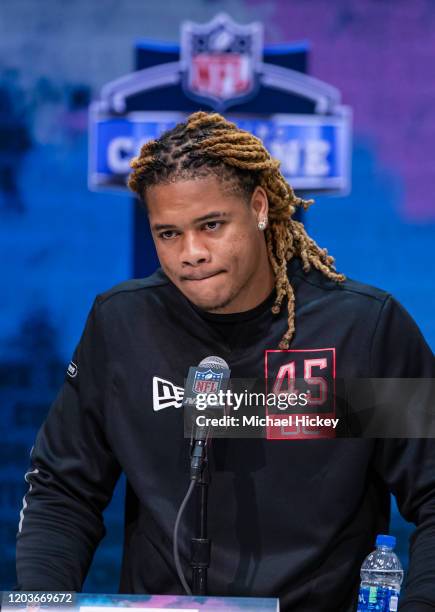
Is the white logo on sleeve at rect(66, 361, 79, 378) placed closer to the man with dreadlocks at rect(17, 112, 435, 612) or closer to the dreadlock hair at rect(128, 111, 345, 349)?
the man with dreadlocks at rect(17, 112, 435, 612)

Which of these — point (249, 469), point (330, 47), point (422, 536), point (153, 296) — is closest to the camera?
point (422, 536)

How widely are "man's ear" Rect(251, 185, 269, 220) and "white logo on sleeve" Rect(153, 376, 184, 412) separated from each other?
412mm

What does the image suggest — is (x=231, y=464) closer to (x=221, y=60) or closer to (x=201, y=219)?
(x=201, y=219)

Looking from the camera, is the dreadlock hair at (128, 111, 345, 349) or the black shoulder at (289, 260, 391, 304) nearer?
the dreadlock hair at (128, 111, 345, 349)

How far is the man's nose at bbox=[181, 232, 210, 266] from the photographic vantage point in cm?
201

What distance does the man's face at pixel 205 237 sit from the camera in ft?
6.59

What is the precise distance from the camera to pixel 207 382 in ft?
6.03

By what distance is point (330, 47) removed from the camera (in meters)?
3.21

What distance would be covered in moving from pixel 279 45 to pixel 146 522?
1.70m

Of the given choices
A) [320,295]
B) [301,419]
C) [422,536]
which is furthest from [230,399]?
[422,536]

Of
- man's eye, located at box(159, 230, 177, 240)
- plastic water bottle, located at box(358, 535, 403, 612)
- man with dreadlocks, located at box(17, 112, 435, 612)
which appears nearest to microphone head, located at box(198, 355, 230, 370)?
man with dreadlocks, located at box(17, 112, 435, 612)

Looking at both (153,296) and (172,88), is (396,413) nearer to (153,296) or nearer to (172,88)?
(153,296)

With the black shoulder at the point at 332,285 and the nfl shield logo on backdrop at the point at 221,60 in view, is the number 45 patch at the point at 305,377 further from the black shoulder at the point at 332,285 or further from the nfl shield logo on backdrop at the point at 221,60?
the nfl shield logo on backdrop at the point at 221,60

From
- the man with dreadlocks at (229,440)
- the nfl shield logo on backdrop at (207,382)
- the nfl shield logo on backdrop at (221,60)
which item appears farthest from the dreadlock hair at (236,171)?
the nfl shield logo on backdrop at (221,60)
